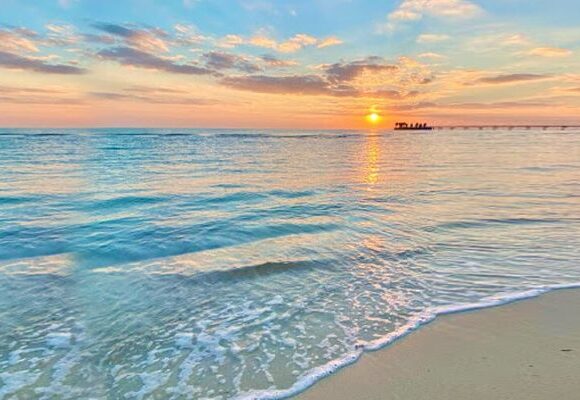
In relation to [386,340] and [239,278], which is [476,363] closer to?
[386,340]

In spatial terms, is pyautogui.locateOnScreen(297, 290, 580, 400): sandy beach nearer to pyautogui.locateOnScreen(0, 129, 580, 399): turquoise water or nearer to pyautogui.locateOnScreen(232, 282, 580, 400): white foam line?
pyautogui.locateOnScreen(232, 282, 580, 400): white foam line

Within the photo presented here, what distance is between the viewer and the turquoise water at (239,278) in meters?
4.12

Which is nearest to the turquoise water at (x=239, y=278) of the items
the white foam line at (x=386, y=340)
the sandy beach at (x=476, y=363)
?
the white foam line at (x=386, y=340)

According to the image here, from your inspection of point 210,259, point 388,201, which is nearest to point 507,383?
point 210,259

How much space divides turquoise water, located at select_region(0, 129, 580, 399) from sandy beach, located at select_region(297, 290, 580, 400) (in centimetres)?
26

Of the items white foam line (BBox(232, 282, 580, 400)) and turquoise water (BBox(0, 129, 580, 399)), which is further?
turquoise water (BBox(0, 129, 580, 399))

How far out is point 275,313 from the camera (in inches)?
211

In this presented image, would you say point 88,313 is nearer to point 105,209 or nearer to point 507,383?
point 507,383

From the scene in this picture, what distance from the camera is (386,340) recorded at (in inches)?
179

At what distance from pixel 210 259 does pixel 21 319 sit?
3205 mm

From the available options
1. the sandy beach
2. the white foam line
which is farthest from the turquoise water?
the sandy beach

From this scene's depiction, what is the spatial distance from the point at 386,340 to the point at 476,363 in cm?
92

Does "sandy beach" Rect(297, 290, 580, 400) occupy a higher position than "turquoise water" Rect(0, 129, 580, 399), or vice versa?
"sandy beach" Rect(297, 290, 580, 400)

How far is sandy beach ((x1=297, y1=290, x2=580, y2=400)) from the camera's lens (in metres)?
3.57
